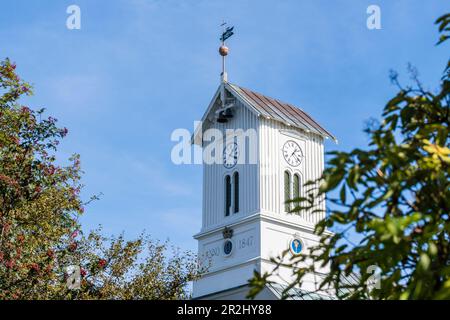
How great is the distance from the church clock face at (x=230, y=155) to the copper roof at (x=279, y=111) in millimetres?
3193

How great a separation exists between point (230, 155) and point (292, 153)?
3.80 metres

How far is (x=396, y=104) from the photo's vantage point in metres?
8.15

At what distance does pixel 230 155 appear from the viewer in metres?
55.1

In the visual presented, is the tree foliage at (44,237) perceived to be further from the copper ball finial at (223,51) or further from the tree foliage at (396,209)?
the copper ball finial at (223,51)

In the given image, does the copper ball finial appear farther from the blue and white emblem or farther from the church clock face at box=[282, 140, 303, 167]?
the blue and white emblem

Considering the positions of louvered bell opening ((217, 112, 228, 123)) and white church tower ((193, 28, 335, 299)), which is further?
louvered bell opening ((217, 112, 228, 123))

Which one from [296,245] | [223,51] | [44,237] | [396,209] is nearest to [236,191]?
[296,245]

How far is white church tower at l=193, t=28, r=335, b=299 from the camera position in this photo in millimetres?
51031

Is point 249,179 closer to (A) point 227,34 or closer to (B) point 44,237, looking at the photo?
(A) point 227,34

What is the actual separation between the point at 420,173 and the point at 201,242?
47.1m

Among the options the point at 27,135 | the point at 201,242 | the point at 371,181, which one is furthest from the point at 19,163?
the point at 201,242

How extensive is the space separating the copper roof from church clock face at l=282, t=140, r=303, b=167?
1195 mm

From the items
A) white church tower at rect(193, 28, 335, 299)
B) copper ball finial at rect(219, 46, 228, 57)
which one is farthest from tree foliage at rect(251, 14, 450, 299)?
copper ball finial at rect(219, 46, 228, 57)
